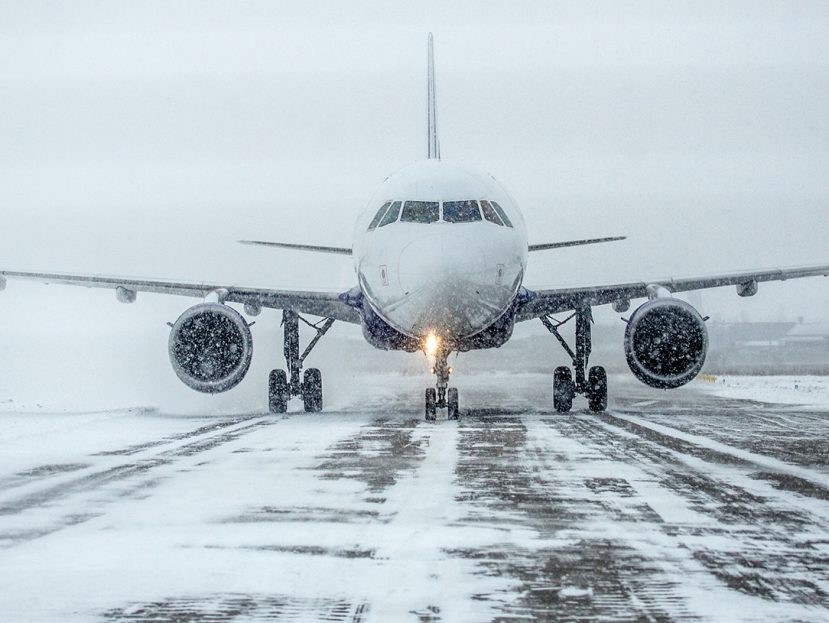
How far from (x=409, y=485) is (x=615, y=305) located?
39.5 ft

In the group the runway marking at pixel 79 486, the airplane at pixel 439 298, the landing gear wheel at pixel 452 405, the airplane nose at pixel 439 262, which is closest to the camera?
the runway marking at pixel 79 486

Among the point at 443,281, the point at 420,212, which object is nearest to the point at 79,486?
the point at 443,281

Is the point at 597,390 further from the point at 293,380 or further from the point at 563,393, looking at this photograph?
the point at 293,380

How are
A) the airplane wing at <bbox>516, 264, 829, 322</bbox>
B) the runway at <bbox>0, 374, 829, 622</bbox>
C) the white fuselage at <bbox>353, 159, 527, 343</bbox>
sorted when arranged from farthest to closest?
the airplane wing at <bbox>516, 264, 829, 322</bbox> < the white fuselage at <bbox>353, 159, 527, 343</bbox> < the runway at <bbox>0, 374, 829, 622</bbox>

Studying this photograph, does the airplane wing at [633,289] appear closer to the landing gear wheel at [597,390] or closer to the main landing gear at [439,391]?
the landing gear wheel at [597,390]

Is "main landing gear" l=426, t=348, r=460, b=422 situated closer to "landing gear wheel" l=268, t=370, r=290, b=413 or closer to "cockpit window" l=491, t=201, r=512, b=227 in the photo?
"cockpit window" l=491, t=201, r=512, b=227

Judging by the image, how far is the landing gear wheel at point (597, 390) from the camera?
57.1 ft

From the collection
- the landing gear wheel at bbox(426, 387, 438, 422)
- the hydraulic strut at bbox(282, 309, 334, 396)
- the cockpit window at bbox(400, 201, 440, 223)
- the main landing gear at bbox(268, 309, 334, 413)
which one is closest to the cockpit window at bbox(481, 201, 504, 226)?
the cockpit window at bbox(400, 201, 440, 223)

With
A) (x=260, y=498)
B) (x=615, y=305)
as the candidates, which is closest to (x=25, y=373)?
(x=615, y=305)

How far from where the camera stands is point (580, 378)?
1777cm

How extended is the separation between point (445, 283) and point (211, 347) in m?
4.70

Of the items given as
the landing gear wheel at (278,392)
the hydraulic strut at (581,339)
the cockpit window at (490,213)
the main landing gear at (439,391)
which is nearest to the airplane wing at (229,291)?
the landing gear wheel at (278,392)

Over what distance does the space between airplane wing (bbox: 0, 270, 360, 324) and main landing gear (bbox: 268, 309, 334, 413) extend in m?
0.53

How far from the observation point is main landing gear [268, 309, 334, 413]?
17.5 meters
